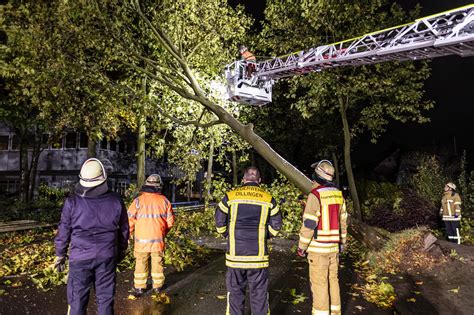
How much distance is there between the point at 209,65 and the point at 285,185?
15.6ft

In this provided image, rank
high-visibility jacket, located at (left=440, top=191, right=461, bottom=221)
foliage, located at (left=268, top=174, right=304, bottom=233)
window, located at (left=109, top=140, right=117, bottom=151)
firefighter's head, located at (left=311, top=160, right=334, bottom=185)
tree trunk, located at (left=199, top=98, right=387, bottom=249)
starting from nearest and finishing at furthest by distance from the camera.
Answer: firefighter's head, located at (left=311, top=160, right=334, bottom=185)
tree trunk, located at (left=199, top=98, right=387, bottom=249)
high-visibility jacket, located at (left=440, top=191, right=461, bottom=221)
foliage, located at (left=268, top=174, right=304, bottom=233)
window, located at (left=109, top=140, right=117, bottom=151)

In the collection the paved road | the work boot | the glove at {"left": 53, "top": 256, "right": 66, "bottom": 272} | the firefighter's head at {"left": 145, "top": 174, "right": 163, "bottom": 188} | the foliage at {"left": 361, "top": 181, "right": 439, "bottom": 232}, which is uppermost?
the firefighter's head at {"left": 145, "top": 174, "right": 163, "bottom": 188}

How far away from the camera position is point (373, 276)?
686cm

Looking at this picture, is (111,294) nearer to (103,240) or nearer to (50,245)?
(103,240)

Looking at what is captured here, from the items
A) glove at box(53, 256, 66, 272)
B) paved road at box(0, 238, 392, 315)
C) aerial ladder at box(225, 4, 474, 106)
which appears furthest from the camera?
aerial ladder at box(225, 4, 474, 106)

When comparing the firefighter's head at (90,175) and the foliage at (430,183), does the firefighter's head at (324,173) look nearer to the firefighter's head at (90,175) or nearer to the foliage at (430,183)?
the firefighter's head at (90,175)

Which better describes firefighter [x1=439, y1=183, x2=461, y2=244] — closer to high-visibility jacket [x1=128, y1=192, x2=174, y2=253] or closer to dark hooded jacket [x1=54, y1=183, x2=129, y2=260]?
high-visibility jacket [x1=128, y1=192, x2=174, y2=253]

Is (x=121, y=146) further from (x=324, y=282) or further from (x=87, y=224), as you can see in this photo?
(x=324, y=282)

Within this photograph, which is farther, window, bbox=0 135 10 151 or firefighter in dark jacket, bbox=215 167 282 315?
window, bbox=0 135 10 151

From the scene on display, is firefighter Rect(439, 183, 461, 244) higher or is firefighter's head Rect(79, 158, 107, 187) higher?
firefighter's head Rect(79, 158, 107, 187)

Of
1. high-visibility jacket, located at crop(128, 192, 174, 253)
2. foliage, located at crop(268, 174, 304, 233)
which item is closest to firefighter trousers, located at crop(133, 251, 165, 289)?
high-visibility jacket, located at crop(128, 192, 174, 253)

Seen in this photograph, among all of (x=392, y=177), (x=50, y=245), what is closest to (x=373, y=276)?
(x=50, y=245)

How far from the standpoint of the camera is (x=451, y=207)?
1063cm

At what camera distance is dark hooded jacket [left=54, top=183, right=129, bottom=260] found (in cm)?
378
